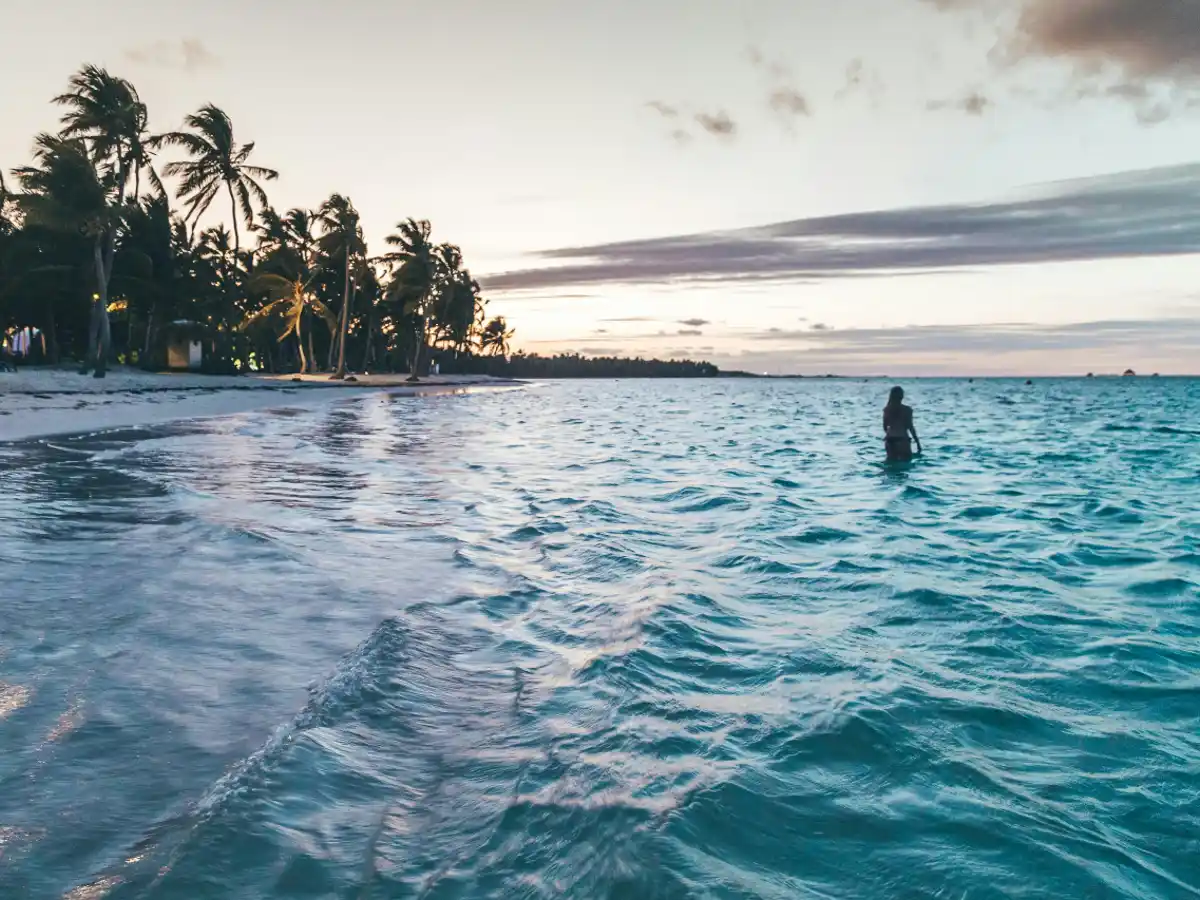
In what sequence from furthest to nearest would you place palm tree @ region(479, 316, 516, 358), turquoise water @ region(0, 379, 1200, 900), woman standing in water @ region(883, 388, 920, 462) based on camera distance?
palm tree @ region(479, 316, 516, 358)
woman standing in water @ region(883, 388, 920, 462)
turquoise water @ region(0, 379, 1200, 900)

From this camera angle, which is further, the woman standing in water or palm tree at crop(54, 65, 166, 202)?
palm tree at crop(54, 65, 166, 202)

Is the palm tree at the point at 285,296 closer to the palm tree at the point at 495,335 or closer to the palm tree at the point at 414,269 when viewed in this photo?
the palm tree at the point at 414,269

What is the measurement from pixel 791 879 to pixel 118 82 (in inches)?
1648

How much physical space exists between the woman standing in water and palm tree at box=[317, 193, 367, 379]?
42.1 meters

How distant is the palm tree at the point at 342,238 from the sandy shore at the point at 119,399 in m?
10.5

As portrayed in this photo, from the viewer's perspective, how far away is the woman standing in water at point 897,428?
16.5 m

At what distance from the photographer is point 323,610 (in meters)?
5.52

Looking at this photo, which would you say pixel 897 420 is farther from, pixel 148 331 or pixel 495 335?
pixel 495 335

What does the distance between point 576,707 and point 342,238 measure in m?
55.1

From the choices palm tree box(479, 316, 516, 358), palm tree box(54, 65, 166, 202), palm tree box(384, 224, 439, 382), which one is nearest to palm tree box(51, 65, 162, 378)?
palm tree box(54, 65, 166, 202)

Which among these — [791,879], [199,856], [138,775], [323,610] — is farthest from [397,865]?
[323,610]

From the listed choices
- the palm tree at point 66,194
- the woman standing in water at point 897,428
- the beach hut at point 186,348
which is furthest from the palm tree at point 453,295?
the woman standing in water at point 897,428

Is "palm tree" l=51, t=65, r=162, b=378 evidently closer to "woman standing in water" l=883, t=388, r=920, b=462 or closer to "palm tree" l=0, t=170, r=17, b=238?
"palm tree" l=0, t=170, r=17, b=238

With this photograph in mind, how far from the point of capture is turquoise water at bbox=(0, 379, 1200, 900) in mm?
2787
